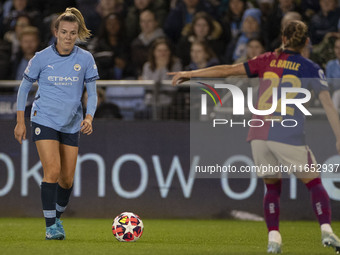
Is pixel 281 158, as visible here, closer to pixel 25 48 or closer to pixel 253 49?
pixel 253 49

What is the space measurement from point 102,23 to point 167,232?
5502mm

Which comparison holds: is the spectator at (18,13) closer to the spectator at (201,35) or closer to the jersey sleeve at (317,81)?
the spectator at (201,35)

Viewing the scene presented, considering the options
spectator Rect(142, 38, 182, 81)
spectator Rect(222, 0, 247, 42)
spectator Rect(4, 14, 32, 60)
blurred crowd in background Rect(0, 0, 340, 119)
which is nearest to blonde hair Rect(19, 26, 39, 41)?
blurred crowd in background Rect(0, 0, 340, 119)

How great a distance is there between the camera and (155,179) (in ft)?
38.4

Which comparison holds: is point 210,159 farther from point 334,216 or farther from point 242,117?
point 334,216

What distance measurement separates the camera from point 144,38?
545 inches

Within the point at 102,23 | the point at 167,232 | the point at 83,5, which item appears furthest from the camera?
the point at 83,5

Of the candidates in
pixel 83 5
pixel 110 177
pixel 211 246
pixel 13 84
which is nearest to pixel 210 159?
pixel 110 177

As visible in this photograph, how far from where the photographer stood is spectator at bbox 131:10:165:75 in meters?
13.5

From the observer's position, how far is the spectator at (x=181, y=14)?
14172 mm

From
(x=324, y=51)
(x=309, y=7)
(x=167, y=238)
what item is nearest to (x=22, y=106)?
(x=167, y=238)

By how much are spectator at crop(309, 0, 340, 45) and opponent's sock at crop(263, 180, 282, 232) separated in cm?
648

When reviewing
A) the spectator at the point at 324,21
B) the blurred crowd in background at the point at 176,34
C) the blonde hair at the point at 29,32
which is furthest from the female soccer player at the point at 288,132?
the blonde hair at the point at 29,32

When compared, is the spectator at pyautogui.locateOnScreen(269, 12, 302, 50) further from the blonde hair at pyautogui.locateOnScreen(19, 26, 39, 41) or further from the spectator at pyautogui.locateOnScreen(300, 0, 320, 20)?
the blonde hair at pyautogui.locateOnScreen(19, 26, 39, 41)
